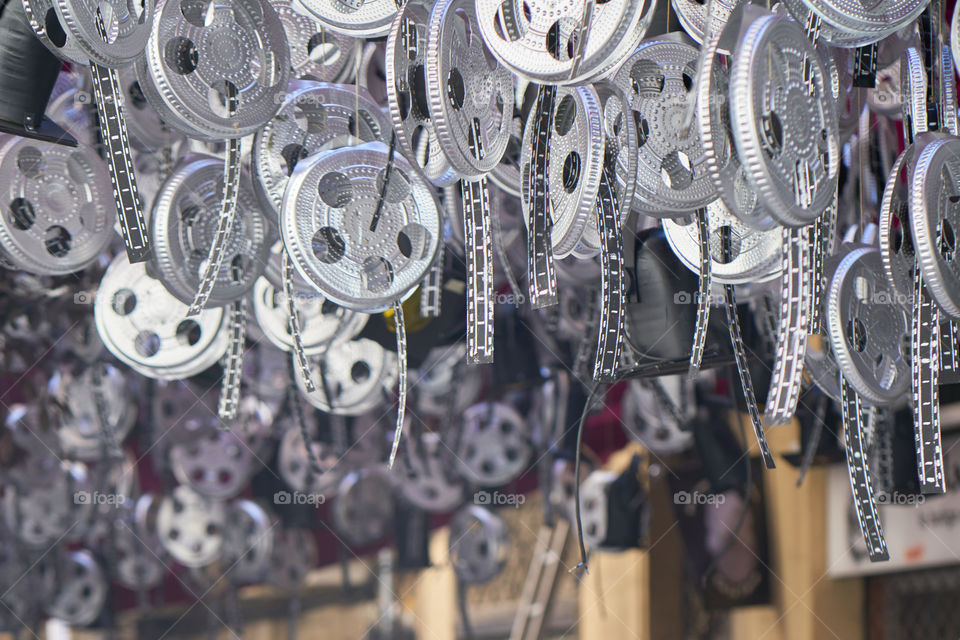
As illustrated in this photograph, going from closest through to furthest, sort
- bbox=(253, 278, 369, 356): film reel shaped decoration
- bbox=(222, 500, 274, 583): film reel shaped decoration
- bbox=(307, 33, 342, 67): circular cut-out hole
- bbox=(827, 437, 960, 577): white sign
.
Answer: bbox=(307, 33, 342, 67): circular cut-out hole, bbox=(253, 278, 369, 356): film reel shaped decoration, bbox=(827, 437, 960, 577): white sign, bbox=(222, 500, 274, 583): film reel shaped decoration

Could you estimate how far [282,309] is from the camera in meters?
3.57

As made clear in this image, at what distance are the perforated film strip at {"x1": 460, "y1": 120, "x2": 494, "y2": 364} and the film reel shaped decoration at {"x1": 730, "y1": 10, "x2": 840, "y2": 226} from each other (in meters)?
0.74

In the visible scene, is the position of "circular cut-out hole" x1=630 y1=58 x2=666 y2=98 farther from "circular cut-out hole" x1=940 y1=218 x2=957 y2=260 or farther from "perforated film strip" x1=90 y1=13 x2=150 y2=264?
"perforated film strip" x1=90 y1=13 x2=150 y2=264

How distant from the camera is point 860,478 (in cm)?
270

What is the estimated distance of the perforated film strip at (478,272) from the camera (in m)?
2.54

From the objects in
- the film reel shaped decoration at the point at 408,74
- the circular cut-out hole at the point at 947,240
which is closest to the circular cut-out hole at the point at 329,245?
the film reel shaped decoration at the point at 408,74

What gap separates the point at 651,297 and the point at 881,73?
3.50ft

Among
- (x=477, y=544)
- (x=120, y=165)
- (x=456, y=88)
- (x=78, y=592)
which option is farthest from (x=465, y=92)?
(x=78, y=592)

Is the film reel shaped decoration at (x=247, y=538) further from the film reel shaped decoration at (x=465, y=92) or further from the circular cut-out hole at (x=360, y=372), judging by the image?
the film reel shaped decoration at (x=465, y=92)

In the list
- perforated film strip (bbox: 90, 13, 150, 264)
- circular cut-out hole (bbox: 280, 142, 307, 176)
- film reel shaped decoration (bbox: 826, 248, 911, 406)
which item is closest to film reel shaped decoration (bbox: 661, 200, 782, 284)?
film reel shaped decoration (bbox: 826, 248, 911, 406)

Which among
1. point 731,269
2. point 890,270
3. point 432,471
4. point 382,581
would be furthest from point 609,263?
point 382,581

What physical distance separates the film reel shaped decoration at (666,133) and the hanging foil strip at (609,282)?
11cm

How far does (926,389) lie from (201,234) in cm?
176

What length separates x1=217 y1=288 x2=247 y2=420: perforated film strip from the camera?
2949 mm
